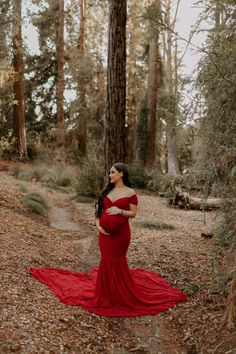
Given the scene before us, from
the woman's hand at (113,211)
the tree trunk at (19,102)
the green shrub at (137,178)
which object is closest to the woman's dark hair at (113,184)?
the woman's hand at (113,211)

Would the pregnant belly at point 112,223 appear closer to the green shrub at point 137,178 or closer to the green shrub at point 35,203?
the green shrub at point 35,203

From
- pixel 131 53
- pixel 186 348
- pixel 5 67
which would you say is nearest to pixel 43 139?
pixel 131 53

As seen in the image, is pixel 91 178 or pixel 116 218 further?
pixel 91 178

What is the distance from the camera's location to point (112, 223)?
5477 millimetres

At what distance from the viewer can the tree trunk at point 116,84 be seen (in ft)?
25.9

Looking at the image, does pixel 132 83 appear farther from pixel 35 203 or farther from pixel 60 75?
pixel 35 203

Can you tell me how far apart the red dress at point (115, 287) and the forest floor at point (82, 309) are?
17 centimetres

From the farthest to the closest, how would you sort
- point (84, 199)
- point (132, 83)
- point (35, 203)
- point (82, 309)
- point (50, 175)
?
point (132, 83) < point (50, 175) < point (84, 199) < point (35, 203) < point (82, 309)

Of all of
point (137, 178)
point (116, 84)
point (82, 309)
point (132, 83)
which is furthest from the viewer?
point (132, 83)

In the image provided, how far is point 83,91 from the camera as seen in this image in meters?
20.1

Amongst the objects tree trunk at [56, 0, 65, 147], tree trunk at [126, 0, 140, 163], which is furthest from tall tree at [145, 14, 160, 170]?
tree trunk at [56, 0, 65, 147]

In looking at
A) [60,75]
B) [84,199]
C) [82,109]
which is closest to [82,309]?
[84,199]

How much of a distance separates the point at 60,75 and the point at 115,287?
16.4 metres

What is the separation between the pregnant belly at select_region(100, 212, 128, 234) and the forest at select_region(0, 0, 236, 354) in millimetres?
684
